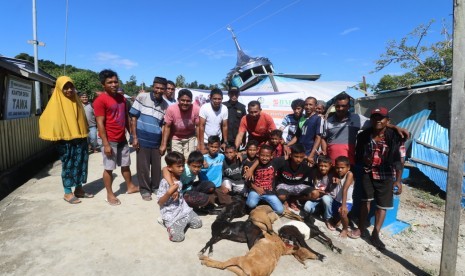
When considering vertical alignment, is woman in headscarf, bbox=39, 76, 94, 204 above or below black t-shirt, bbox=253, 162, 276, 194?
above

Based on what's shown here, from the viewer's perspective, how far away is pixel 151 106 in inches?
168

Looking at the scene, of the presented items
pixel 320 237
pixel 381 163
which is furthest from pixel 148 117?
pixel 381 163

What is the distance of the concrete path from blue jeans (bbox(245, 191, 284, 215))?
628mm

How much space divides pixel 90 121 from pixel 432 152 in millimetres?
8556

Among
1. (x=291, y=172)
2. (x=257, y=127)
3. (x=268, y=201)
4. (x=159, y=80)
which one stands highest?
(x=159, y=80)

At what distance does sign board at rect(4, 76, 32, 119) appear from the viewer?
5352 mm

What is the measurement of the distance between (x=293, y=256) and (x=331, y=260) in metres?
0.41

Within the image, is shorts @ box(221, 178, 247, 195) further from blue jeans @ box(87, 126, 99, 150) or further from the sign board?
blue jeans @ box(87, 126, 99, 150)

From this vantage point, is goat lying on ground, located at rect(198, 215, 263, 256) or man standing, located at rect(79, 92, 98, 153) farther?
man standing, located at rect(79, 92, 98, 153)

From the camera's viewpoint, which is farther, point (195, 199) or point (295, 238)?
point (195, 199)

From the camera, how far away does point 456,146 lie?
2.38 meters

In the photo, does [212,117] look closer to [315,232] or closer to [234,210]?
[234,210]

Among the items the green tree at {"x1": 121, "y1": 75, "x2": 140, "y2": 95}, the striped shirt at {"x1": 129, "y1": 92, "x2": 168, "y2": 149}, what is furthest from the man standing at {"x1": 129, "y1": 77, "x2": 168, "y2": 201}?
the green tree at {"x1": 121, "y1": 75, "x2": 140, "y2": 95}

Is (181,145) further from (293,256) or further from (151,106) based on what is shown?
(293,256)
